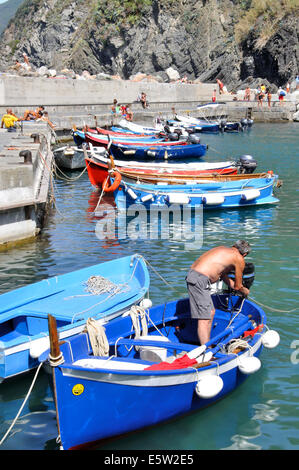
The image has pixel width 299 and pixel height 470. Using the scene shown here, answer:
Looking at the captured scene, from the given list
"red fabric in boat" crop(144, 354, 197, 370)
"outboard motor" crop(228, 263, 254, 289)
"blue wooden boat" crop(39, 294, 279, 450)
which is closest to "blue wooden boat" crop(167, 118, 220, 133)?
"outboard motor" crop(228, 263, 254, 289)

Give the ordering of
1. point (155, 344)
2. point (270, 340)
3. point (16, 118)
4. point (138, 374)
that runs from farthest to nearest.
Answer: point (16, 118) → point (270, 340) → point (155, 344) → point (138, 374)

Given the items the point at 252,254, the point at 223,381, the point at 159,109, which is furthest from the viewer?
the point at 159,109

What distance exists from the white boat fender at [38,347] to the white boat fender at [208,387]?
196 centimetres

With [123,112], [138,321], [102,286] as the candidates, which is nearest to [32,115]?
[123,112]

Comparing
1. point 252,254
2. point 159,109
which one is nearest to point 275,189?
point 252,254

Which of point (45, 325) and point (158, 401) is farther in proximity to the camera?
point (45, 325)

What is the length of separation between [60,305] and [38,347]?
128 centimetres

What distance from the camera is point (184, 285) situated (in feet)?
Answer: 31.9

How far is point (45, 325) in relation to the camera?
6.99 meters

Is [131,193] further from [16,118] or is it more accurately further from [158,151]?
[16,118]

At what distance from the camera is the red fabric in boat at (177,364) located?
18.2 feet

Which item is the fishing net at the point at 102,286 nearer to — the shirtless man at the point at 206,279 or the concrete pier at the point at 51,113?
the shirtless man at the point at 206,279
